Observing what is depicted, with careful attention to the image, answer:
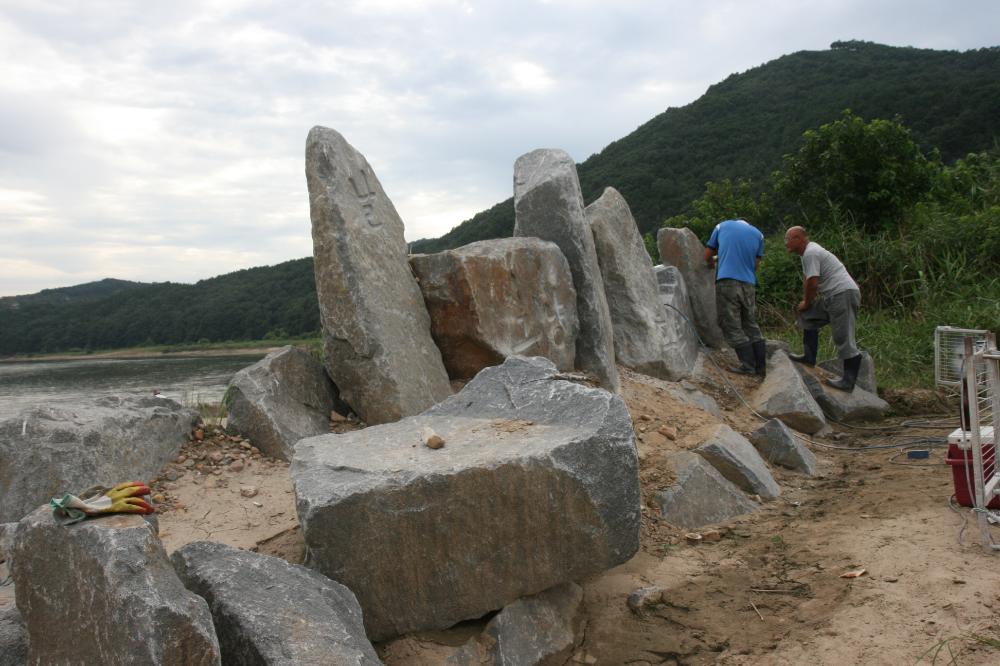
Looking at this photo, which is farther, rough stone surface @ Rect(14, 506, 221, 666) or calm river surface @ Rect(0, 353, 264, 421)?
calm river surface @ Rect(0, 353, 264, 421)

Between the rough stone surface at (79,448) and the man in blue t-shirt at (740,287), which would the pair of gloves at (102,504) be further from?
the man in blue t-shirt at (740,287)

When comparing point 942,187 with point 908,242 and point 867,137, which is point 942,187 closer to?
point 867,137

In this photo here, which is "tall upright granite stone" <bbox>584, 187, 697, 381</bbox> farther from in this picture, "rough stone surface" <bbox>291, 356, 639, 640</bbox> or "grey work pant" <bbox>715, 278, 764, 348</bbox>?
"rough stone surface" <bbox>291, 356, 639, 640</bbox>

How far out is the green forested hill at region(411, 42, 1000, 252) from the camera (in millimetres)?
19344

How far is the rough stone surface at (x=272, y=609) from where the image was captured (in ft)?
8.54

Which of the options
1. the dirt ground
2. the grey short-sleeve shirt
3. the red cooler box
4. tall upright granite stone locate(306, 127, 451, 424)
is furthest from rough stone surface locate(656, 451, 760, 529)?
the grey short-sleeve shirt

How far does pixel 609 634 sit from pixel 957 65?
97.5 feet

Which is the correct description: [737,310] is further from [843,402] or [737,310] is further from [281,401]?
[281,401]

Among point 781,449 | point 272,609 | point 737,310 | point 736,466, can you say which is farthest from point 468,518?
point 737,310

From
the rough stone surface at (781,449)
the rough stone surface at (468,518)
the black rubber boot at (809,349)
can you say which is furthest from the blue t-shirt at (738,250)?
the rough stone surface at (468,518)

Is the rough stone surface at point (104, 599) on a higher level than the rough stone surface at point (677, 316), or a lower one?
lower

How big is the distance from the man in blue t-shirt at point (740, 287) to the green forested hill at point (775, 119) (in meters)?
5.91

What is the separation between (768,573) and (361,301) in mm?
2680

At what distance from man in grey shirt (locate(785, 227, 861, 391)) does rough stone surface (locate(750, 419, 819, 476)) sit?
2.03 metres
